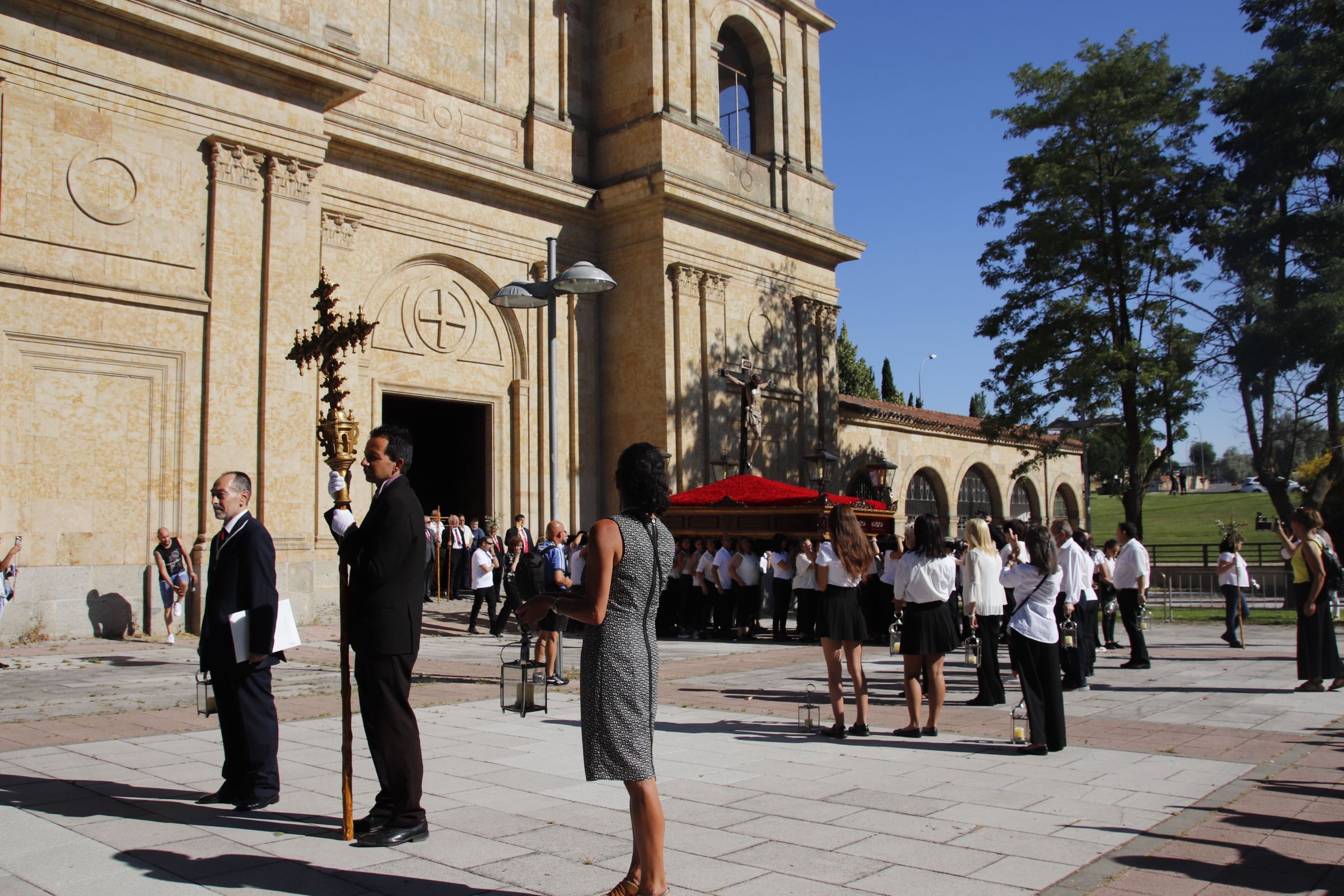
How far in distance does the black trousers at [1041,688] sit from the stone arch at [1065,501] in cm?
3586

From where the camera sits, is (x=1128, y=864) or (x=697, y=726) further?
(x=697, y=726)

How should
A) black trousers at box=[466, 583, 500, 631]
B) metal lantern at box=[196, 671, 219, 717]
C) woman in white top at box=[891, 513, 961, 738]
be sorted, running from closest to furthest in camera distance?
woman in white top at box=[891, 513, 961, 738] < metal lantern at box=[196, 671, 219, 717] < black trousers at box=[466, 583, 500, 631]

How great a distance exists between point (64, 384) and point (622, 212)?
12799mm

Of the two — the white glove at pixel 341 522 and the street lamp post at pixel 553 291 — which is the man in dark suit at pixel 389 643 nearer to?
the white glove at pixel 341 522

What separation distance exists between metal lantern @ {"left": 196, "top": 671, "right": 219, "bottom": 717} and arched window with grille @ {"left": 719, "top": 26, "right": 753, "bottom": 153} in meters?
21.3

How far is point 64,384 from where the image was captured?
15.1 m

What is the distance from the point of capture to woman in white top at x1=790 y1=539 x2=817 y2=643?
47.6 feet

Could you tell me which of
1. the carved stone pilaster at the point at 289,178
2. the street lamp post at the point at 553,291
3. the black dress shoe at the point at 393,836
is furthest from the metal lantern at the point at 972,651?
the carved stone pilaster at the point at 289,178

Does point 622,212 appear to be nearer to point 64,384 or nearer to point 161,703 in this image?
point 64,384

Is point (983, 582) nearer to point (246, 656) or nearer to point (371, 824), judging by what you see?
point (371, 824)

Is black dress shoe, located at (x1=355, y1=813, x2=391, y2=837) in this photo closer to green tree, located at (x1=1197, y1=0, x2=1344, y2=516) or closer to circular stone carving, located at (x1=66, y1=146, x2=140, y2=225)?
circular stone carving, located at (x1=66, y1=146, x2=140, y2=225)

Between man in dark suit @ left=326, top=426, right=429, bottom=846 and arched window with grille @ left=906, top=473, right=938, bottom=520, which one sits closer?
man in dark suit @ left=326, top=426, right=429, bottom=846

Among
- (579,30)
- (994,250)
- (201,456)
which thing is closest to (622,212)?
(579,30)

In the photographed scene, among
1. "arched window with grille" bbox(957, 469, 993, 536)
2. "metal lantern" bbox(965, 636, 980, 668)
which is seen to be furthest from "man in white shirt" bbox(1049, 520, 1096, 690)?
"arched window with grille" bbox(957, 469, 993, 536)
